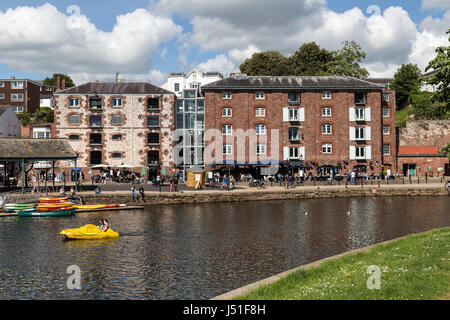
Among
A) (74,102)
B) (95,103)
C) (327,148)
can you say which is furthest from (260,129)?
(74,102)

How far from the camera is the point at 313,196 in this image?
161ft

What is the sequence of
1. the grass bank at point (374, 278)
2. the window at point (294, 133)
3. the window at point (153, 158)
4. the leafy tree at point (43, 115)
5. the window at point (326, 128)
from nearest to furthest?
the grass bank at point (374, 278) → the window at point (294, 133) → the window at point (326, 128) → the window at point (153, 158) → the leafy tree at point (43, 115)

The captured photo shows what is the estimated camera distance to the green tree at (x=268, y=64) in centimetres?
9444

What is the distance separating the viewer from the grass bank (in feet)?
38.0

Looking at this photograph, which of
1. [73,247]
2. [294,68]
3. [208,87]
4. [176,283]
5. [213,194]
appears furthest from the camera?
[294,68]

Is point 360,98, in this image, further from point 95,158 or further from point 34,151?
point 34,151

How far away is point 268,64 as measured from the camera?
95625mm

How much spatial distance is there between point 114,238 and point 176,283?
11.2m

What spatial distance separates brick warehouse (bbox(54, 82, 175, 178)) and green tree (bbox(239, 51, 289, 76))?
37.4 meters

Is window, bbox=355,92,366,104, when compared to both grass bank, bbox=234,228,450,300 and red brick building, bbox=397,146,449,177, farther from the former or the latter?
grass bank, bbox=234,228,450,300

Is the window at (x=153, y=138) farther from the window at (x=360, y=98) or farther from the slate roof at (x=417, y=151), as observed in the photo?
the slate roof at (x=417, y=151)

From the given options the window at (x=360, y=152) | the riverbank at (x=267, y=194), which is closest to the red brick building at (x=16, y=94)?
the riverbank at (x=267, y=194)
